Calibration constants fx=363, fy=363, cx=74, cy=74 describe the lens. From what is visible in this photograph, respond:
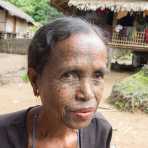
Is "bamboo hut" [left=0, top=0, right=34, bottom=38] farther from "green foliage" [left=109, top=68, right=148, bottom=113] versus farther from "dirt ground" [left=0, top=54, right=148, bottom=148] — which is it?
"green foliage" [left=109, top=68, right=148, bottom=113]

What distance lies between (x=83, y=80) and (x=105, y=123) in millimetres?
398

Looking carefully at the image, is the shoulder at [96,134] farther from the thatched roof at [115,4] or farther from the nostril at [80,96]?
the thatched roof at [115,4]

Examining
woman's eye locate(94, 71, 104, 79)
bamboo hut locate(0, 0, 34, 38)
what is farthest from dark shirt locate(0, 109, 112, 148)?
bamboo hut locate(0, 0, 34, 38)

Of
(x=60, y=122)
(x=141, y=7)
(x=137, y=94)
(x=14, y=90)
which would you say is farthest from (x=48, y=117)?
(x=141, y=7)

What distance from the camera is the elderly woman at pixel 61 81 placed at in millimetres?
1322

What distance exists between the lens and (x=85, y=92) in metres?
1.31

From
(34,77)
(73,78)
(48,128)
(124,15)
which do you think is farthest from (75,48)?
(124,15)

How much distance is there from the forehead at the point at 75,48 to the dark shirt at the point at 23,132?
359mm

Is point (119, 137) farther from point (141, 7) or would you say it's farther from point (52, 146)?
point (141, 7)

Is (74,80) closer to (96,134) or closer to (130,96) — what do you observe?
(96,134)

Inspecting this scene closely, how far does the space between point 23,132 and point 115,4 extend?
13.6 m

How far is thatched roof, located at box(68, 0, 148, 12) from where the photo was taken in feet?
47.6

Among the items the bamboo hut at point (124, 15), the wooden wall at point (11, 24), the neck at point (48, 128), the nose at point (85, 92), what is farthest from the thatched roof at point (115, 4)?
the nose at point (85, 92)

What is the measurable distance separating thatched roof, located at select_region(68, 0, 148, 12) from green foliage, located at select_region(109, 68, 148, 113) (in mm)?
5410
